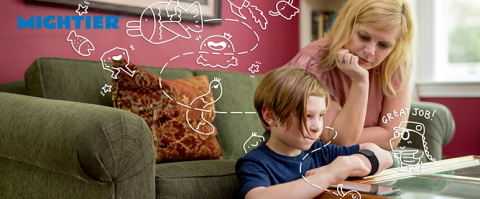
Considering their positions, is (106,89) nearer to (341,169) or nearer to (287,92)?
(287,92)

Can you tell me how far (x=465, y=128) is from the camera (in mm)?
2699

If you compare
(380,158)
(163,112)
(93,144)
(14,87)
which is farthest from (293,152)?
(14,87)

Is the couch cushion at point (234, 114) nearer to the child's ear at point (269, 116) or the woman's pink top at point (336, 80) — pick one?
the woman's pink top at point (336, 80)

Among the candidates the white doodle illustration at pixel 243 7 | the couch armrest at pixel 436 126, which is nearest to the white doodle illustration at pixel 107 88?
the white doodle illustration at pixel 243 7

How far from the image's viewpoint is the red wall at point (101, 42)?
1648 mm

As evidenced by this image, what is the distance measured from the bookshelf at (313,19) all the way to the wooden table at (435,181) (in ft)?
6.12

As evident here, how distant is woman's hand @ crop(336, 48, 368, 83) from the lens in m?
1.02

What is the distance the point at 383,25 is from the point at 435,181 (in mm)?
393

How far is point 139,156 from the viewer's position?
982 millimetres

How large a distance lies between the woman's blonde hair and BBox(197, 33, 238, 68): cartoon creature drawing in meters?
0.27

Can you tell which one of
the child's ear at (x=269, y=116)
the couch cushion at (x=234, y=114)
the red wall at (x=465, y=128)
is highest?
the child's ear at (x=269, y=116)

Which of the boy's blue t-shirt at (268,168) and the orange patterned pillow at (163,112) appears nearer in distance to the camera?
the boy's blue t-shirt at (268,168)

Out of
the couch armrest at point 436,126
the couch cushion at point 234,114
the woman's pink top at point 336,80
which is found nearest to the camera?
→ the woman's pink top at point 336,80

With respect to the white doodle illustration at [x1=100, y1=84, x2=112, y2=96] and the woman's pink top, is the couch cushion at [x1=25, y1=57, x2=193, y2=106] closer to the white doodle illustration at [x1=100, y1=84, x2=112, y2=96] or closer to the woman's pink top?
the white doodle illustration at [x1=100, y1=84, x2=112, y2=96]
